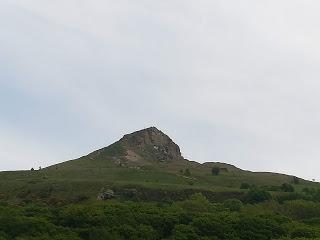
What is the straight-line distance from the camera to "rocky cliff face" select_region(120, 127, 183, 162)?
17975 centimetres

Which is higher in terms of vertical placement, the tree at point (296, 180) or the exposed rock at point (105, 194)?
the tree at point (296, 180)

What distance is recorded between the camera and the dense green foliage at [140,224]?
80.4 m

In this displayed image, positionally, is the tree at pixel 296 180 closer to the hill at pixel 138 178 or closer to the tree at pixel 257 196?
the hill at pixel 138 178

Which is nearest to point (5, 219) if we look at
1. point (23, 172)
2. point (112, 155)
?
point (23, 172)

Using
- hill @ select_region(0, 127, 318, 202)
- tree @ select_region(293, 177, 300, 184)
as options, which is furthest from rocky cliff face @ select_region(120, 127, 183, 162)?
tree @ select_region(293, 177, 300, 184)

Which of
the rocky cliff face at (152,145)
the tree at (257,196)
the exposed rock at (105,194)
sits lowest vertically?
the exposed rock at (105,194)

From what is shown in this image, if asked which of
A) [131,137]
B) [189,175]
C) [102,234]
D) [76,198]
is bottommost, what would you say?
[102,234]

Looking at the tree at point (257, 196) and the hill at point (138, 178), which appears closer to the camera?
the tree at point (257, 196)

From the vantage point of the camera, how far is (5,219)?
271ft

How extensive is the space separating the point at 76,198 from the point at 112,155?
5684cm

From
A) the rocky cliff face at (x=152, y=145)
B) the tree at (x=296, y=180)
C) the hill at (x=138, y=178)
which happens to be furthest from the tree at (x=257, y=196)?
the rocky cliff face at (x=152, y=145)

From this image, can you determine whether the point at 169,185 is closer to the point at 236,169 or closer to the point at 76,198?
the point at 76,198

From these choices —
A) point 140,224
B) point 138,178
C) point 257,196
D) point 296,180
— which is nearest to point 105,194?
point 138,178

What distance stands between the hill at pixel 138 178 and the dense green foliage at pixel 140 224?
2197 cm
